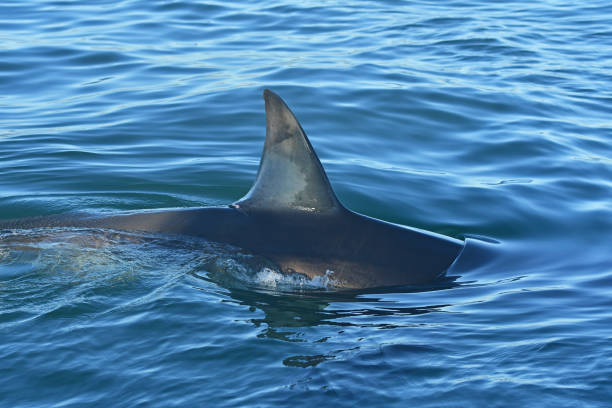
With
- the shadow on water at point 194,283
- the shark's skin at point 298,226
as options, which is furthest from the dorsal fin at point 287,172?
the shadow on water at point 194,283

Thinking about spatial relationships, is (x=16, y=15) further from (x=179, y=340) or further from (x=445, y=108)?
(x=179, y=340)

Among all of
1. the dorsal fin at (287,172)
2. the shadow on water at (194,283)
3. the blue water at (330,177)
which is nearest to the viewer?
the blue water at (330,177)

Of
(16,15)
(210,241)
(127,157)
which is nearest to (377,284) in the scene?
(210,241)

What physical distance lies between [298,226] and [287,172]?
0.41 m

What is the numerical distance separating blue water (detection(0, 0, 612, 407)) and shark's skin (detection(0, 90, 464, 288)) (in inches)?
5.4

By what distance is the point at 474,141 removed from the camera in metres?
10.5

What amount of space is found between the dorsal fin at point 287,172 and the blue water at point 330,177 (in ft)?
1.60

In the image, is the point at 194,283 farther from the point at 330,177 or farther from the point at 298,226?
the point at 330,177

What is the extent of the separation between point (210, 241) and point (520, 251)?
2.71m

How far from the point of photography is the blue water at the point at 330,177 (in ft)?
15.4

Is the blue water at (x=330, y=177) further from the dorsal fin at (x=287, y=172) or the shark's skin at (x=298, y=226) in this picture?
the dorsal fin at (x=287, y=172)

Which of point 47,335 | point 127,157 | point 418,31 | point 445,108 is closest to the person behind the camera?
point 47,335

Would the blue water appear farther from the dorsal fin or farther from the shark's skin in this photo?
the dorsal fin

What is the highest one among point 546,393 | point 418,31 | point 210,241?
point 418,31
